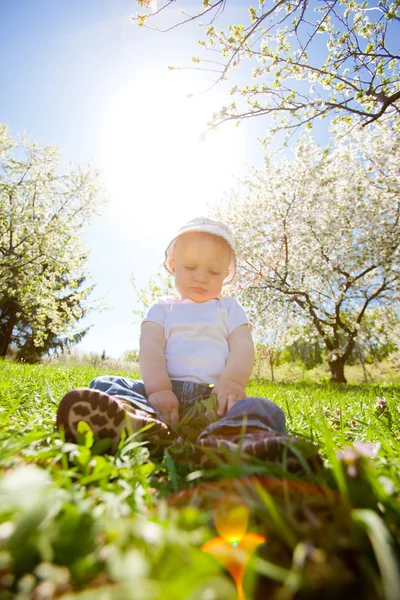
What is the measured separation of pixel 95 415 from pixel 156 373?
2.26 ft

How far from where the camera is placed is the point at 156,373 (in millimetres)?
1952

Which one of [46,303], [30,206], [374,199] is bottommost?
[46,303]

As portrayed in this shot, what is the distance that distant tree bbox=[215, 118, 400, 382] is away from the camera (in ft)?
42.3

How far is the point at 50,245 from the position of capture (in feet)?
54.3

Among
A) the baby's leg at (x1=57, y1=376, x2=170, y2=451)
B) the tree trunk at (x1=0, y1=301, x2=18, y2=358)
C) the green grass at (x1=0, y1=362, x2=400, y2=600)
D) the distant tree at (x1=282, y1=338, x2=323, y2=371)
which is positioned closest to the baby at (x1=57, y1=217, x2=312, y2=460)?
the baby's leg at (x1=57, y1=376, x2=170, y2=451)

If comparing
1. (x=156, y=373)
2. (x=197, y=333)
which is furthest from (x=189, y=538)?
(x=197, y=333)

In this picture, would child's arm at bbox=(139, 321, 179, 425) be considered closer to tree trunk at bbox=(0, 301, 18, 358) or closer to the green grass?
the green grass

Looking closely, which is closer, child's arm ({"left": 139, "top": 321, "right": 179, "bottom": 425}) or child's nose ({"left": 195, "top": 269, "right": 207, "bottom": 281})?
child's arm ({"left": 139, "top": 321, "right": 179, "bottom": 425})

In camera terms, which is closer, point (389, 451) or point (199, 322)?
point (389, 451)

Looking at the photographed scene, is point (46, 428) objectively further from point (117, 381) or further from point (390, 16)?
point (390, 16)

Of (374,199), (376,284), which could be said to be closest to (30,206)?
(374,199)

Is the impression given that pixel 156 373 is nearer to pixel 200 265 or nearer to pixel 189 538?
pixel 200 265

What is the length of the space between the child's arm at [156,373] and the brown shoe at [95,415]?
0.44m

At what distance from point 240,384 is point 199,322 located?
510mm
